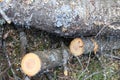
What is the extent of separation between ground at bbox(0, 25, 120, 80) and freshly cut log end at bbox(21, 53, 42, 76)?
0.39 meters

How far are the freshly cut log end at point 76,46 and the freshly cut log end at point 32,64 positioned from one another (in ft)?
1.74

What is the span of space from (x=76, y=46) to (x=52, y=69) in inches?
17.2

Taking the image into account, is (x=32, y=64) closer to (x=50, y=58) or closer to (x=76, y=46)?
(x=50, y=58)

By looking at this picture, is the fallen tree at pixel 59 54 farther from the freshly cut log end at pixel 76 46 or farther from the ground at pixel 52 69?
the ground at pixel 52 69

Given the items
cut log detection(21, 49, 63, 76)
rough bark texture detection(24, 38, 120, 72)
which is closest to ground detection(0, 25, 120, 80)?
rough bark texture detection(24, 38, 120, 72)

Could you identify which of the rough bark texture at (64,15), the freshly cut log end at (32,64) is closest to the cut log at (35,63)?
the freshly cut log end at (32,64)

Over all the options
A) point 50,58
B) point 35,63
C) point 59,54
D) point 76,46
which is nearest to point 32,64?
point 35,63

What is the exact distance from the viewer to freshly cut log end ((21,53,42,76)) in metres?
2.76

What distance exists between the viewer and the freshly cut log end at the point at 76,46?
3.08 m

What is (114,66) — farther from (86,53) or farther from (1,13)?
(1,13)

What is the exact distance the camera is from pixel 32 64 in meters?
2.76

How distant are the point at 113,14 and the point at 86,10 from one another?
366 mm

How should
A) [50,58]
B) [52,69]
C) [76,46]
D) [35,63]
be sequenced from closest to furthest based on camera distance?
[35,63] < [50,58] < [76,46] < [52,69]

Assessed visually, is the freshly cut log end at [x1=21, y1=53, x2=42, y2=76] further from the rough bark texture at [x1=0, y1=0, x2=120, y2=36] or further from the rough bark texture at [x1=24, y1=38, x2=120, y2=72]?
the rough bark texture at [x1=0, y1=0, x2=120, y2=36]
